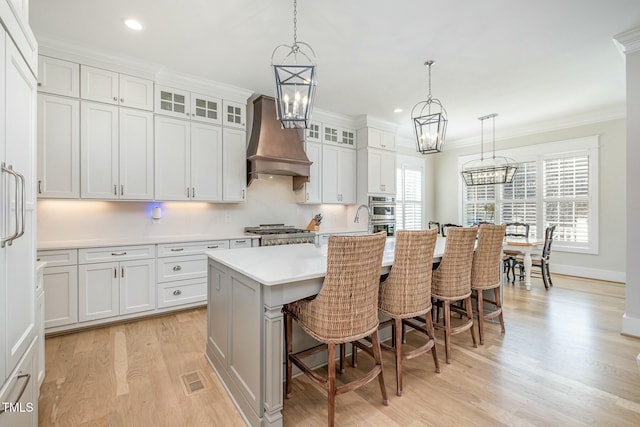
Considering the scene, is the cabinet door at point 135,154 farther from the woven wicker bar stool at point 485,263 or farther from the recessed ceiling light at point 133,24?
the woven wicker bar stool at point 485,263

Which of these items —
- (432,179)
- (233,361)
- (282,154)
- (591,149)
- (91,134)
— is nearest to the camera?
(233,361)

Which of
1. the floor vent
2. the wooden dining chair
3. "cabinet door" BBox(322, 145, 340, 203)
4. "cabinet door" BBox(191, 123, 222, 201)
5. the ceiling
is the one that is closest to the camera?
the floor vent

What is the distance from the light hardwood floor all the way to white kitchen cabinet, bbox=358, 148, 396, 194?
3095mm

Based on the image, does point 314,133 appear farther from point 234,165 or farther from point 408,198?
point 408,198

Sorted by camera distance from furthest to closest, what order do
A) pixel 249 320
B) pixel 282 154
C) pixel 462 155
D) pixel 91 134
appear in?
pixel 462 155, pixel 282 154, pixel 91 134, pixel 249 320

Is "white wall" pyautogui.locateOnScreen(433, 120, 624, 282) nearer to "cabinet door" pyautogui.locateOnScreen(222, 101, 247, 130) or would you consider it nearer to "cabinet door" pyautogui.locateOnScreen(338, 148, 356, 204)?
"cabinet door" pyautogui.locateOnScreen(338, 148, 356, 204)

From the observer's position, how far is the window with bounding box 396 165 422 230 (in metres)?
6.88

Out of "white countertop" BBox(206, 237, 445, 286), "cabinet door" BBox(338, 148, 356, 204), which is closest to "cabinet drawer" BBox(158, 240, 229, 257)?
"white countertop" BBox(206, 237, 445, 286)

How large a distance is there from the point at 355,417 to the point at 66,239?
11.8ft

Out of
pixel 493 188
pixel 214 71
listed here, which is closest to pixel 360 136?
pixel 214 71

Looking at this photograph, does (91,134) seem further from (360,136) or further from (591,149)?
(591,149)

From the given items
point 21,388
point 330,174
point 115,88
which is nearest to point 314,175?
point 330,174

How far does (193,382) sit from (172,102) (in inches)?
126

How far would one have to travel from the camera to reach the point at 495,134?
20.9ft
